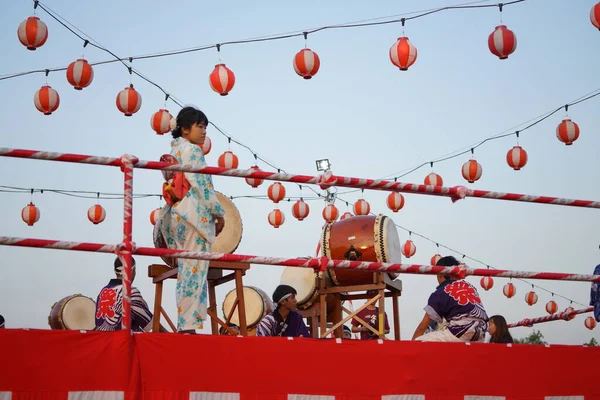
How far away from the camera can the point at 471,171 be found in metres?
13.3

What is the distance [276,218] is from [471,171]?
393cm

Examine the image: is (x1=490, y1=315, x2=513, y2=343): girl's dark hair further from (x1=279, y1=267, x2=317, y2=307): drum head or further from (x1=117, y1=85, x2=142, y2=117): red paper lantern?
(x1=117, y1=85, x2=142, y2=117): red paper lantern

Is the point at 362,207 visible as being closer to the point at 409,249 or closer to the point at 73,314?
the point at 409,249

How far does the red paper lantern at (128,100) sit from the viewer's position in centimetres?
995

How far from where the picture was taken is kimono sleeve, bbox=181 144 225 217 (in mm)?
4488

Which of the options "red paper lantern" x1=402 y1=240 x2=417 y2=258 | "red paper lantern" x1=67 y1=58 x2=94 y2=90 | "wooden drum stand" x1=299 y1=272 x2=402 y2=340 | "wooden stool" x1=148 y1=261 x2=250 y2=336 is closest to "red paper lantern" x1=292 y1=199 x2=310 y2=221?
"red paper lantern" x1=402 y1=240 x2=417 y2=258

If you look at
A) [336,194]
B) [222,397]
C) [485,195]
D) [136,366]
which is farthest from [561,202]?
[336,194]

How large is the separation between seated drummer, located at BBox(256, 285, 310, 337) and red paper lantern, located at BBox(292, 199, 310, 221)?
8.67 meters

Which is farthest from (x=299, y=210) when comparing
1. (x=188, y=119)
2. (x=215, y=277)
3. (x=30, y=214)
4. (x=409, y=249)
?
(x=188, y=119)

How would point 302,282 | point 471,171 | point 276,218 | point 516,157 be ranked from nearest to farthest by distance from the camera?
point 302,282 → point 516,157 → point 471,171 → point 276,218

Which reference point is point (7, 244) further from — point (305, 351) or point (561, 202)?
point (561, 202)

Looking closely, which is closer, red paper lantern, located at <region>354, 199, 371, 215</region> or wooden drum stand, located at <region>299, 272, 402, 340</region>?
wooden drum stand, located at <region>299, 272, 402, 340</region>

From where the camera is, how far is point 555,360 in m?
3.99

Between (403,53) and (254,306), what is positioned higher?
(403,53)
